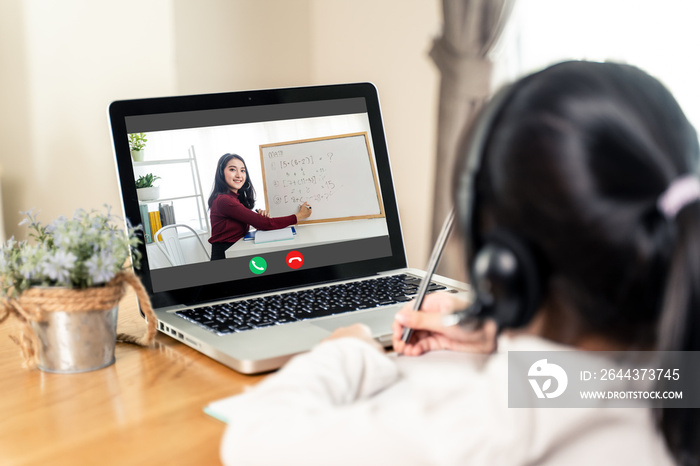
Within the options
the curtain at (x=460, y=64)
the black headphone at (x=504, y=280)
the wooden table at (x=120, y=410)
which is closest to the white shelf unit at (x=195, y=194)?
the wooden table at (x=120, y=410)

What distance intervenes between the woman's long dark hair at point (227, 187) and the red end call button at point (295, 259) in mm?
101

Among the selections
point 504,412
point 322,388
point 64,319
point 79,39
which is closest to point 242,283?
point 64,319

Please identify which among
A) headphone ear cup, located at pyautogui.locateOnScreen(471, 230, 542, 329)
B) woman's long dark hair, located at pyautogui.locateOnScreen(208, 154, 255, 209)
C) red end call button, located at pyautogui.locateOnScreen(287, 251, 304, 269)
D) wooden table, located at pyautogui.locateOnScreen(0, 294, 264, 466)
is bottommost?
wooden table, located at pyautogui.locateOnScreen(0, 294, 264, 466)

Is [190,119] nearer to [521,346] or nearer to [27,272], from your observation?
[27,272]

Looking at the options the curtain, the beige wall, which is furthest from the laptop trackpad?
the beige wall

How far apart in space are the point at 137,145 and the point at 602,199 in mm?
714

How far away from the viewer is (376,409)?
458 mm

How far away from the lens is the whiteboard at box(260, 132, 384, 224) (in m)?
0.98

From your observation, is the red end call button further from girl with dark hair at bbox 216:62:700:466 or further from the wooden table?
girl with dark hair at bbox 216:62:700:466

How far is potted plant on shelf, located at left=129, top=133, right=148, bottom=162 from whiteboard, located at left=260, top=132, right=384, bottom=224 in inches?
7.2

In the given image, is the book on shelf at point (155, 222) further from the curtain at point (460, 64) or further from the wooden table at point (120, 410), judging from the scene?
the curtain at point (460, 64)

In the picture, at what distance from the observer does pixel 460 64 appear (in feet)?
5.56

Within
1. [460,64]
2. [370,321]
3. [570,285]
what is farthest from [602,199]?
[460,64]

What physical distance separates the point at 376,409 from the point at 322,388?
5 centimetres
